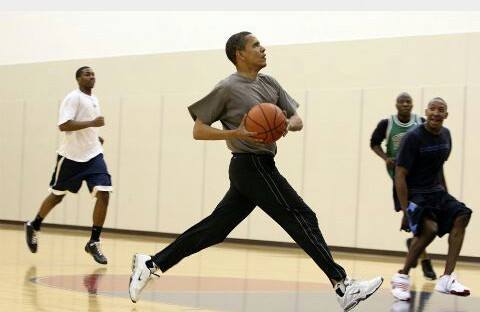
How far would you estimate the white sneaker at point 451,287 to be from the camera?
669 centimetres

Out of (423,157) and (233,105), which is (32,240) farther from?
(233,105)

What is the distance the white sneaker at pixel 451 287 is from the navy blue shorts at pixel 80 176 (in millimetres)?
3810

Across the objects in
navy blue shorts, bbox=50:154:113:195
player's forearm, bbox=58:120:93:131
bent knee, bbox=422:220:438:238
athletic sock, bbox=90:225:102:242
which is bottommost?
athletic sock, bbox=90:225:102:242

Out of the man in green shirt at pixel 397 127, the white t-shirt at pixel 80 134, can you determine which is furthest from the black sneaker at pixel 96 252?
the man in green shirt at pixel 397 127

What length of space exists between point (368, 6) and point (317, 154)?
7.16ft

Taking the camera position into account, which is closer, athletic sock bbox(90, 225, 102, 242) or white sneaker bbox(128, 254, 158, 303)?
white sneaker bbox(128, 254, 158, 303)

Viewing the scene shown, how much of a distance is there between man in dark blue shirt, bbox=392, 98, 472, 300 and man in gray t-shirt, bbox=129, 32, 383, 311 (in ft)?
4.86

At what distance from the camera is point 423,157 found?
7180 millimetres

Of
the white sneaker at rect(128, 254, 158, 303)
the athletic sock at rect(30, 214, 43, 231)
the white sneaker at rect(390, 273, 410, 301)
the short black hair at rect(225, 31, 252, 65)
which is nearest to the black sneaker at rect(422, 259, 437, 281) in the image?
the white sneaker at rect(390, 273, 410, 301)

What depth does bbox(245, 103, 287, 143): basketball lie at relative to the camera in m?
5.43

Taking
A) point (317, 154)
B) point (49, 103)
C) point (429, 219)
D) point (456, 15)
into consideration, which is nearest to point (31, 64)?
point (49, 103)

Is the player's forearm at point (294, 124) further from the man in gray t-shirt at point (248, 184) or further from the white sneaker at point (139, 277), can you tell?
the white sneaker at point (139, 277)

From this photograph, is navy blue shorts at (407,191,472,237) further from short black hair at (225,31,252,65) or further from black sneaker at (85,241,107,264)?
black sneaker at (85,241,107,264)

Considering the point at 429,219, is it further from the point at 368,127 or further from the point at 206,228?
the point at 368,127
